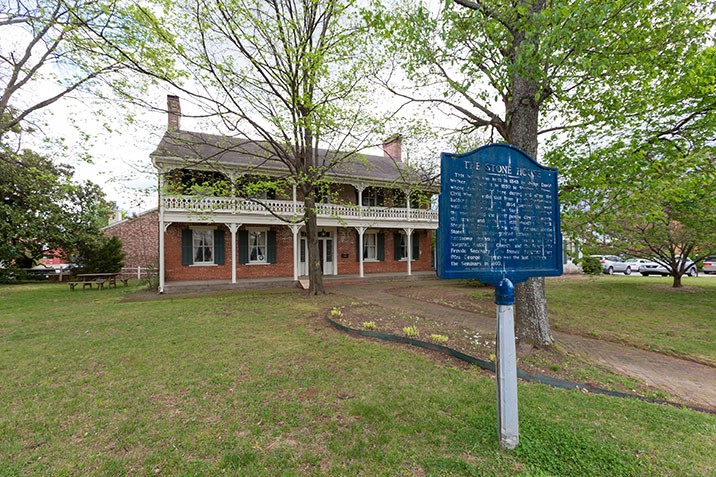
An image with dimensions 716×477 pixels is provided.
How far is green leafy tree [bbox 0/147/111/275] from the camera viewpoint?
1535 cm

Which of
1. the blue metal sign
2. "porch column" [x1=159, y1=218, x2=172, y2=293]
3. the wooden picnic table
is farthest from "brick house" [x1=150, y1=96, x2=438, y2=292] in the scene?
the blue metal sign

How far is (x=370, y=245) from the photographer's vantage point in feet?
62.1

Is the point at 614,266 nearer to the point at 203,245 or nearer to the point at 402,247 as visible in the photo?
the point at 402,247

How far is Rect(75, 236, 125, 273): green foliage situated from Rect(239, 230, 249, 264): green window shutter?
7872 millimetres

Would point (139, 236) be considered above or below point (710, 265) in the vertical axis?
above

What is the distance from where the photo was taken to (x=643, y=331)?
266 inches

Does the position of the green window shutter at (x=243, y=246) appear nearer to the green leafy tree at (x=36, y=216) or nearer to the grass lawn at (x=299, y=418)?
the green leafy tree at (x=36, y=216)

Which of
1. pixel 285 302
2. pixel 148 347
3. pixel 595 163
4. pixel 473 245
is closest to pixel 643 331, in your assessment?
pixel 595 163

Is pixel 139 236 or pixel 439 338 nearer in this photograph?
pixel 439 338

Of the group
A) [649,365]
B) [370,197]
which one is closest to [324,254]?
[370,197]

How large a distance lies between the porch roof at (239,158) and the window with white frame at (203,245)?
3.51 metres

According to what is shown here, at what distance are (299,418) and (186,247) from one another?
13.8 m

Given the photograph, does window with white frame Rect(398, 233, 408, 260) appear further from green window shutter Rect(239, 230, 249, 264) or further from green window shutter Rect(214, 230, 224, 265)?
green window shutter Rect(214, 230, 224, 265)

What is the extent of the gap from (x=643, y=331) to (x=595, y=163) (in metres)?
4.50
